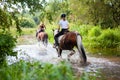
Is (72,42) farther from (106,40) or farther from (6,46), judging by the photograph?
(106,40)

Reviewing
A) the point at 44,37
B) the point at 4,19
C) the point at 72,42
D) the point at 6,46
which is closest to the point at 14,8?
the point at 4,19

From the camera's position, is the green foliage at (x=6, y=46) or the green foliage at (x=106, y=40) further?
the green foliage at (x=106, y=40)

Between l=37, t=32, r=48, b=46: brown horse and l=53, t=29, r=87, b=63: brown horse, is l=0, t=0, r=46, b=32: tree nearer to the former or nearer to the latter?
l=53, t=29, r=87, b=63: brown horse

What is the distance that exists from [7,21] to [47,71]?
5646 millimetres

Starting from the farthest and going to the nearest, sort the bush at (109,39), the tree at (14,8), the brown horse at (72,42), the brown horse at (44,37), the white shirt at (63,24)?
the brown horse at (44,37) < the bush at (109,39) < the white shirt at (63,24) < the brown horse at (72,42) < the tree at (14,8)

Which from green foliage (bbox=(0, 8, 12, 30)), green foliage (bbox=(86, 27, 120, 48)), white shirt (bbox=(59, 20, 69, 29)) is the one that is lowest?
green foliage (bbox=(86, 27, 120, 48))

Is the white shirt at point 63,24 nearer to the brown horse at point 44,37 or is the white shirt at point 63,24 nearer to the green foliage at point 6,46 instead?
the brown horse at point 44,37

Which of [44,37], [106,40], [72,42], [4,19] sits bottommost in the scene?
[106,40]

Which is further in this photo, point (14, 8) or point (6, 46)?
point (14, 8)

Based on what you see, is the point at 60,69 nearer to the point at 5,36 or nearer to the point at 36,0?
the point at 5,36

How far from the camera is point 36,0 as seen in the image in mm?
8969

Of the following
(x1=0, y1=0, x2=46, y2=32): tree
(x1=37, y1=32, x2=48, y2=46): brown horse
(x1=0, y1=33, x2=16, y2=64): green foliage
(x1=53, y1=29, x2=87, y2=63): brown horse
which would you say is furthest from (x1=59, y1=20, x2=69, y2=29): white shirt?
(x1=0, y1=33, x2=16, y2=64): green foliage

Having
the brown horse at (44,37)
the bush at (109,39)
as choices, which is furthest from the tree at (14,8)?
the bush at (109,39)

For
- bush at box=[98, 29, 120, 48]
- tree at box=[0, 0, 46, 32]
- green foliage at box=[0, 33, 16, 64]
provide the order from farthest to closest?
bush at box=[98, 29, 120, 48] < tree at box=[0, 0, 46, 32] < green foliage at box=[0, 33, 16, 64]
